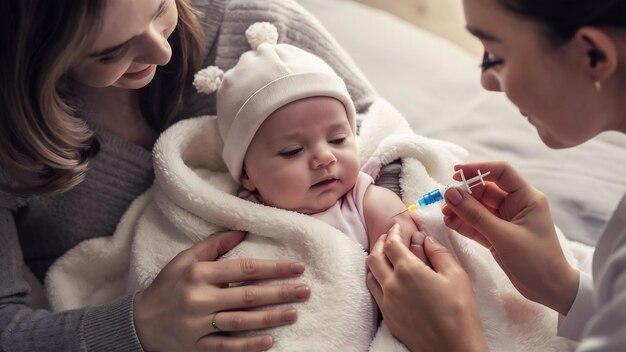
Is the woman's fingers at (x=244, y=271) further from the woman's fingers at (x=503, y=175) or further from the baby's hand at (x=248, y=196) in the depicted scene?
the woman's fingers at (x=503, y=175)

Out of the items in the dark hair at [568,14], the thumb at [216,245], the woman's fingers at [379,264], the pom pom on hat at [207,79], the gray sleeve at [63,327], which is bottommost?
the gray sleeve at [63,327]

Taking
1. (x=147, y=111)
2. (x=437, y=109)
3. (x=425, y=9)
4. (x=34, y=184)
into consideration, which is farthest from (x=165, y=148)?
(x=425, y=9)

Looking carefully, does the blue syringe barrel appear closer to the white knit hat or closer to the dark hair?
the white knit hat

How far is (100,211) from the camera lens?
1.37m

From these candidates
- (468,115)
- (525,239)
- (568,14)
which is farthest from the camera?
(468,115)

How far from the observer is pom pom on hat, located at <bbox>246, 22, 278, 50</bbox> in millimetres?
1325

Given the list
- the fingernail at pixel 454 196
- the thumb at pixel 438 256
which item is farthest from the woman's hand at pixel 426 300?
the fingernail at pixel 454 196

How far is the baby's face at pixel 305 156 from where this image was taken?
3.89ft

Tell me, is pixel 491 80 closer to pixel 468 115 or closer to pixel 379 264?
pixel 379 264

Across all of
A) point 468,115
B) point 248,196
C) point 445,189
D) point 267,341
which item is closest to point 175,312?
→ point 267,341

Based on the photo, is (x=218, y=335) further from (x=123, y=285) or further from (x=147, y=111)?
(x=147, y=111)

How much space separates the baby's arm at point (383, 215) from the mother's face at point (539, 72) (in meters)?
0.34

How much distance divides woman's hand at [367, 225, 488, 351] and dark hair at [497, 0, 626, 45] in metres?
0.42

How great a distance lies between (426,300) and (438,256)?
4.4 inches
